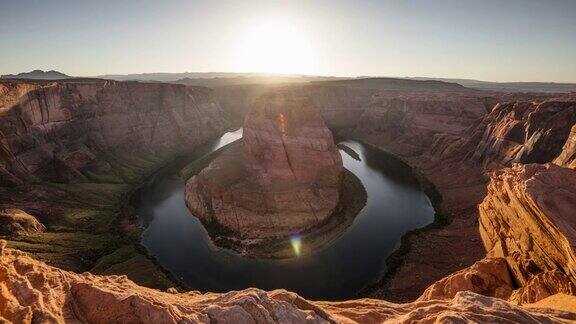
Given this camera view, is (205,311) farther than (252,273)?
No

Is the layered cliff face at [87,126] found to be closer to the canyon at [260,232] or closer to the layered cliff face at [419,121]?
the canyon at [260,232]

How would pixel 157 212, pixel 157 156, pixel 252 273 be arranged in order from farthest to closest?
1. pixel 157 156
2. pixel 157 212
3. pixel 252 273

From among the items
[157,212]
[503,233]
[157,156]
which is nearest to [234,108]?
[157,156]

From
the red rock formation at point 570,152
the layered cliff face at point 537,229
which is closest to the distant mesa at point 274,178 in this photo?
the layered cliff face at point 537,229

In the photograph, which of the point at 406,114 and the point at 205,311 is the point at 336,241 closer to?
the point at 205,311

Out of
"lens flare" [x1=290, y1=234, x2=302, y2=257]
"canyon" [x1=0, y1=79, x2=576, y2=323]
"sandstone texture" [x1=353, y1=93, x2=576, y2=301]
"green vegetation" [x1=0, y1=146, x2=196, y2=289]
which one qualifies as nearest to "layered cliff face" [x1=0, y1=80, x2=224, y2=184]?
"canyon" [x1=0, y1=79, x2=576, y2=323]

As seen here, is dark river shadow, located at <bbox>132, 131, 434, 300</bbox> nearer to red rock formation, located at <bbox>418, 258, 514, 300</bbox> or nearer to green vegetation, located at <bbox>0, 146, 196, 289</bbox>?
green vegetation, located at <bbox>0, 146, 196, 289</bbox>
